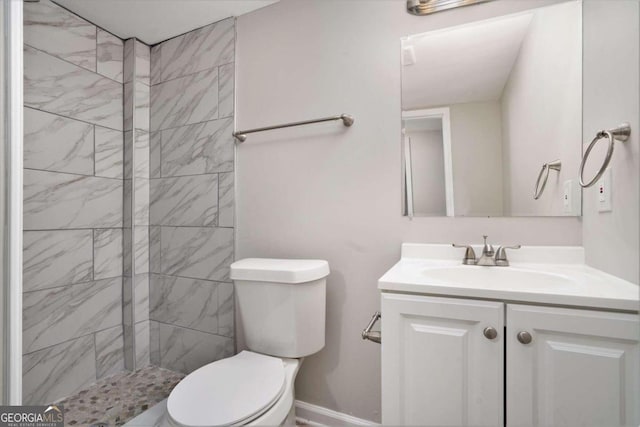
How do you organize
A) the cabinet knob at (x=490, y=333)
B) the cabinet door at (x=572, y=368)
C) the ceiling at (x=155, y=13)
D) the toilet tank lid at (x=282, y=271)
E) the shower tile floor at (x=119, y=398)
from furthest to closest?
the ceiling at (x=155, y=13), the shower tile floor at (x=119, y=398), the toilet tank lid at (x=282, y=271), the cabinet knob at (x=490, y=333), the cabinet door at (x=572, y=368)

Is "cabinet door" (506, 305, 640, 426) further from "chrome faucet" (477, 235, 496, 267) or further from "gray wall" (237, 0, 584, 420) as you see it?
"gray wall" (237, 0, 584, 420)

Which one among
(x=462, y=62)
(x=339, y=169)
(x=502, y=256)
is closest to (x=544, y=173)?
(x=502, y=256)

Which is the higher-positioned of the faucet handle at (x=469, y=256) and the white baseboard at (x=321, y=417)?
the faucet handle at (x=469, y=256)

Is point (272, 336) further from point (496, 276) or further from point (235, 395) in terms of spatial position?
point (496, 276)

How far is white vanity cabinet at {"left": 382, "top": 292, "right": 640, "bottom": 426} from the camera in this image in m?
0.77

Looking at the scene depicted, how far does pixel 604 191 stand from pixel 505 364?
624 millimetres

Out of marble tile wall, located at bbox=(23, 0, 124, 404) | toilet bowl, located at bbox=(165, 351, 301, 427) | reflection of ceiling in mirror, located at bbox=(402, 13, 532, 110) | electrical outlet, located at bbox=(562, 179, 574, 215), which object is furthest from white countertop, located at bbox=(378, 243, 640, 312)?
marble tile wall, located at bbox=(23, 0, 124, 404)

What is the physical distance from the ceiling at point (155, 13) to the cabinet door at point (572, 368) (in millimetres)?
1845

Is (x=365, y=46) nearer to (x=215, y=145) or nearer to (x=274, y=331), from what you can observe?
(x=215, y=145)

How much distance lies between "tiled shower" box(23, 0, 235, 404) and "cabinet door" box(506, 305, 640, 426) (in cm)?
139

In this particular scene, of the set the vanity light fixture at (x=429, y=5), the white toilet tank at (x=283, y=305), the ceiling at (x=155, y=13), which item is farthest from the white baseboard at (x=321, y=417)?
the ceiling at (x=155, y=13)

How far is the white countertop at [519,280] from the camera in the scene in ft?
2.66

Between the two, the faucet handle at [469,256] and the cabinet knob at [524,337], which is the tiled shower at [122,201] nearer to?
the faucet handle at [469,256]

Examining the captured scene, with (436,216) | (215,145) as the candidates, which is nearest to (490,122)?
(436,216)
